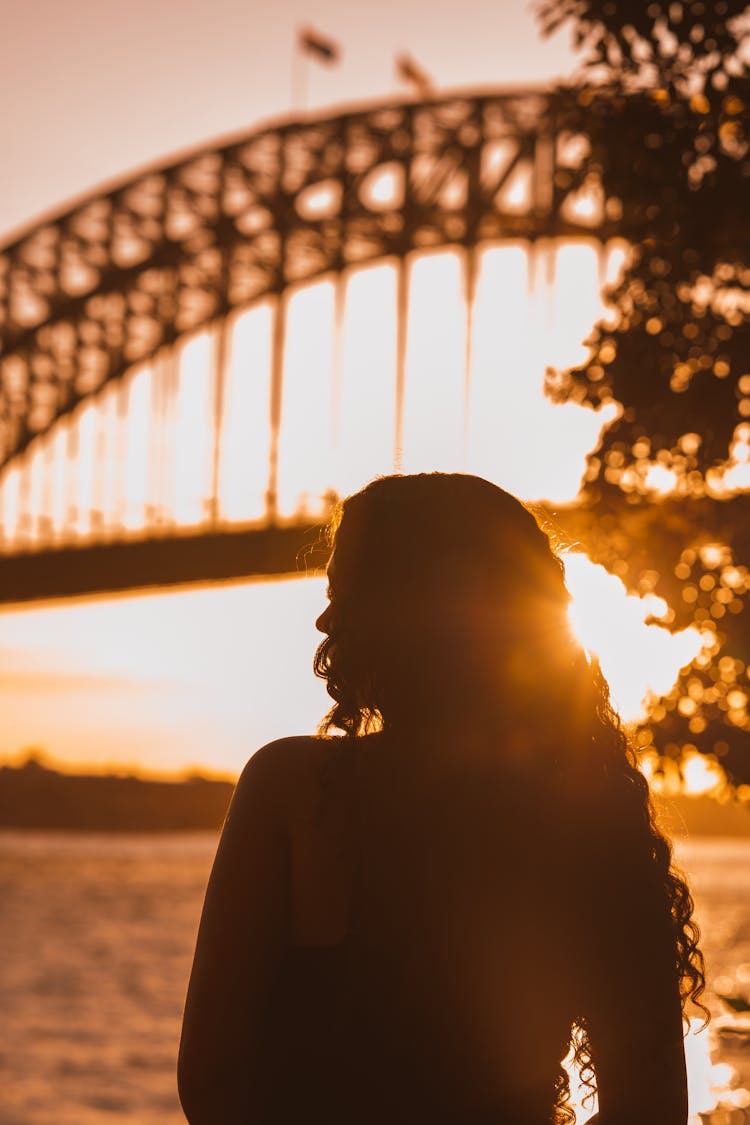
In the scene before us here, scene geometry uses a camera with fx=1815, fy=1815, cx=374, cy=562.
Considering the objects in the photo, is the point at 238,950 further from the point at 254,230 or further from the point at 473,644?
the point at 254,230

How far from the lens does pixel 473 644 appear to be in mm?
1722

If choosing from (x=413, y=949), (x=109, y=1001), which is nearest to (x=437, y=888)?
(x=413, y=949)

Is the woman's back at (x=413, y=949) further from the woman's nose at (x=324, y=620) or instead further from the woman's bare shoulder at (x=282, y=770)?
the woman's nose at (x=324, y=620)

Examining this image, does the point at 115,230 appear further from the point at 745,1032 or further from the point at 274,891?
the point at 274,891

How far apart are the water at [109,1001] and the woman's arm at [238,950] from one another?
3.56 ft

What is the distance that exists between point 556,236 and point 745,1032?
96.6 ft

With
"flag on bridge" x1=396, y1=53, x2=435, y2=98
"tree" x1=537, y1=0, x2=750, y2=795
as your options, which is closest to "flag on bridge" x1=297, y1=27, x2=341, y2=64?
"flag on bridge" x1=396, y1=53, x2=435, y2=98

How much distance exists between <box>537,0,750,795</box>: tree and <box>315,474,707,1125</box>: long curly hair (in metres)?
3.22

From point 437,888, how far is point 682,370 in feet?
11.9

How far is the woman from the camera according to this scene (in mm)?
1684

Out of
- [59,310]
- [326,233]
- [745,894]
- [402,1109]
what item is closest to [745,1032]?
[402,1109]

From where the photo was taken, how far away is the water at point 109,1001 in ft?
43.8

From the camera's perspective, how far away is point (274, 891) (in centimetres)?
167

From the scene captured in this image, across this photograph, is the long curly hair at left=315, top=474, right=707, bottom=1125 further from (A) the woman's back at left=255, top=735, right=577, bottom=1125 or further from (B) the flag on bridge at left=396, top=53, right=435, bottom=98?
(B) the flag on bridge at left=396, top=53, right=435, bottom=98
